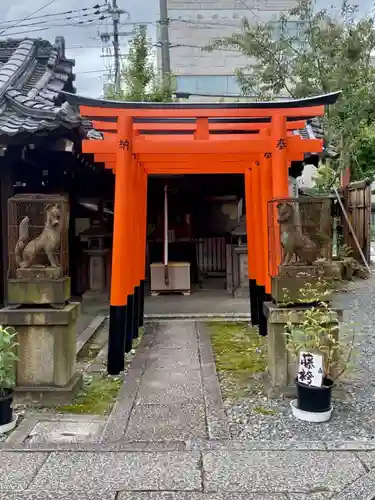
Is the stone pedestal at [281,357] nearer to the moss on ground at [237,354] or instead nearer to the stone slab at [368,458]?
the moss on ground at [237,354]

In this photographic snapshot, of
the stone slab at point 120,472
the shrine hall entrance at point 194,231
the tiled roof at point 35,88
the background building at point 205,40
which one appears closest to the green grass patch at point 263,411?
the stone slab at point 120,472

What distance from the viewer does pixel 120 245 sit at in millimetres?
5668

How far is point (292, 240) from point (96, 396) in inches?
104

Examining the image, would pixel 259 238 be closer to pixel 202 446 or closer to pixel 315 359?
pixel 315 359

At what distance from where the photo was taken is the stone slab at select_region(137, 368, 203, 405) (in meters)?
5.02

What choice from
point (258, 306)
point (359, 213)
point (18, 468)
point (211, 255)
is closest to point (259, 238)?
point (258, 306)

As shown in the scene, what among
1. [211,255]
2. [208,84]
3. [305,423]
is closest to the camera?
[305,423]

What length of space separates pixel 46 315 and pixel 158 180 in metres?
7.15

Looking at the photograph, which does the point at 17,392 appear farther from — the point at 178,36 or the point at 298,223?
the point at 178,36

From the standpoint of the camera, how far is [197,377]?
5.78 metres

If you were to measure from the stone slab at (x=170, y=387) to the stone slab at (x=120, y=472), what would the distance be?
1288mm

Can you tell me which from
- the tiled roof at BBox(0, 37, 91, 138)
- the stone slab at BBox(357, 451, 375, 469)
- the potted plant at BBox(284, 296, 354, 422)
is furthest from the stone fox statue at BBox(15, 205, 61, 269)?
the stone slab at BBox(357, 451, 375, 469)

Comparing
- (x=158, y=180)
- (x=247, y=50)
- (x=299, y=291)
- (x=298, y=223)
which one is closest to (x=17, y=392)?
(x=299, y=291)

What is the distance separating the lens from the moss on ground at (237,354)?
5.59 m
